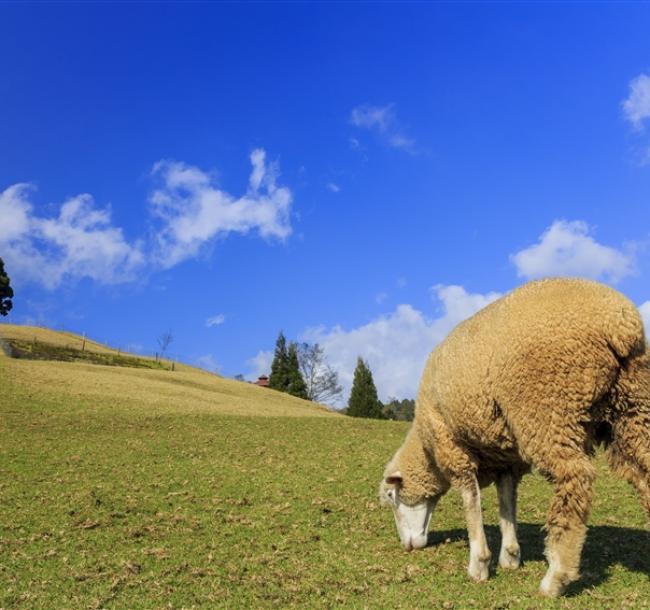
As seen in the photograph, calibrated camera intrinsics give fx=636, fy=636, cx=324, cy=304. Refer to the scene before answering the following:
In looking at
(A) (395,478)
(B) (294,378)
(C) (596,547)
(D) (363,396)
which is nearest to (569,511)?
(A) (395,478)

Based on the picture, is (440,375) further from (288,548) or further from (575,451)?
(288,548)

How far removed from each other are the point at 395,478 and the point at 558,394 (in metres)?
3.43

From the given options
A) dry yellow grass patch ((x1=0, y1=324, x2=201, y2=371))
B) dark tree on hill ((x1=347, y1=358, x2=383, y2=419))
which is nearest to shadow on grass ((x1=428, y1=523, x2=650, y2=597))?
dark tree on hill ((x1=347, y1=358, x2=383, y2=419))

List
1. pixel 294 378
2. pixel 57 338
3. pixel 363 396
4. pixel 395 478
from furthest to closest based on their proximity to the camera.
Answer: pixel 57 338 → pixel 294 378 → pixel 363 396 → pixel 395 478

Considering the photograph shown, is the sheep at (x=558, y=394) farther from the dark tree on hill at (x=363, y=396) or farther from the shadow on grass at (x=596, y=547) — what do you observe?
the dark tree on hill at (x=363, y=396)

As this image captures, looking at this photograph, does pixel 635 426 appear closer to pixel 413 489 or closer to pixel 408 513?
pixel 413 489

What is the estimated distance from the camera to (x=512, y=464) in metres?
8.27

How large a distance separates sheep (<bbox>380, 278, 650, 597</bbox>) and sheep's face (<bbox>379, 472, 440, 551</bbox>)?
1568 mm

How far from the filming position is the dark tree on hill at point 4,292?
8644cm

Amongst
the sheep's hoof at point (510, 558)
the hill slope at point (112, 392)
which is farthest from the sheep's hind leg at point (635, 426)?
the hill slope at point (112, 392)

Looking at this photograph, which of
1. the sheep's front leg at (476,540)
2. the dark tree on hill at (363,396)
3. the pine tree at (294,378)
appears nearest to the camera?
the sheep's front leg at (476,540)

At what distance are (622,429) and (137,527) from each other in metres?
8.58

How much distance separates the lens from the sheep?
662 centimetres

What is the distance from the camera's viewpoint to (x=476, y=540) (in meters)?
7.85
